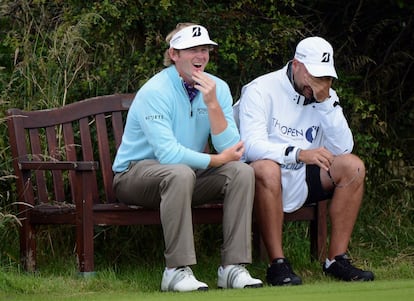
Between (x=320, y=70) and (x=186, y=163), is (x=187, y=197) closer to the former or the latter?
(x=186, y=163)

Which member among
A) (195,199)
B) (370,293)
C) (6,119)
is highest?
(6,119)

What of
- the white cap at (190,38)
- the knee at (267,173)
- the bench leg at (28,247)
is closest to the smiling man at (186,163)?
the white cap at (190,38)

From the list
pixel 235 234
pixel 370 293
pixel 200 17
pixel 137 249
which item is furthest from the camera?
pixel 200 17

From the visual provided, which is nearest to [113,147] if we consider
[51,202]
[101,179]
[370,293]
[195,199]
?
[101,179]

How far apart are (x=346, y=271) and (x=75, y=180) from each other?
180 cm

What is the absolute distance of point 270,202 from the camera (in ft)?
25.2

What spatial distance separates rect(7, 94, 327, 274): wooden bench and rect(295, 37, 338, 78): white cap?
104 centimetres

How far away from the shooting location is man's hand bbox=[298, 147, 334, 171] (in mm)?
7789

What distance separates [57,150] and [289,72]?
165cm

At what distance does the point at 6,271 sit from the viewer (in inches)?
304

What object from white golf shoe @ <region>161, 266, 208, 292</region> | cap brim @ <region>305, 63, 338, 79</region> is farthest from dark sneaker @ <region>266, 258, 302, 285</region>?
cap brim @ <region>305, 63, 338, 79</region>

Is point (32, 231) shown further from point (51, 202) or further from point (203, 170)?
point (203, 170)

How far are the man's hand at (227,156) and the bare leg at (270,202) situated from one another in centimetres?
21

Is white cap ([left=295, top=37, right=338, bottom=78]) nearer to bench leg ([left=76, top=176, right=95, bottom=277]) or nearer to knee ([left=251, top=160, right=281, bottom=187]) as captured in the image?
knee ([left=251, top=160, right=281, bottom=187])
